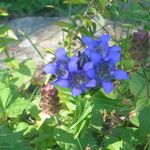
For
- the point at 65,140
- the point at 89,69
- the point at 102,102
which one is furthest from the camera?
the point at 65,140

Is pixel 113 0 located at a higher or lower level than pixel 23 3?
higher

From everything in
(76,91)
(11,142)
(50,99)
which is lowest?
(11,142)

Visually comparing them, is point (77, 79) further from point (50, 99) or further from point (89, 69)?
point (50, 99)

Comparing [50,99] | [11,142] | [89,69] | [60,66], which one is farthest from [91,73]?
[11,142]

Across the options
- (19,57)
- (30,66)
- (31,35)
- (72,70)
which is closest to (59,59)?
(72,70)

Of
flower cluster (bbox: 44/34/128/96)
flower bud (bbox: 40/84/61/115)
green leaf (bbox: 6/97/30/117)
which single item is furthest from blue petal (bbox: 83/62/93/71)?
green leaf (bbox: 6/97/30/117)

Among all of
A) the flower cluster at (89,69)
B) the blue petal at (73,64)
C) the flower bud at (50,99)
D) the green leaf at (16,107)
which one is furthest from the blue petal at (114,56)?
the green leaf at (16,107)

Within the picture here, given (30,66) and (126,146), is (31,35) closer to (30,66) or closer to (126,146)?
(30,66)

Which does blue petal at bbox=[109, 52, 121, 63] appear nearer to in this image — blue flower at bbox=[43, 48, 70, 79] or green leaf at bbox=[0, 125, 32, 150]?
blue flower at bbox=[43, 48, 70, 79]

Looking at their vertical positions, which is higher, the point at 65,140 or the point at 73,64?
the point at 73,64
